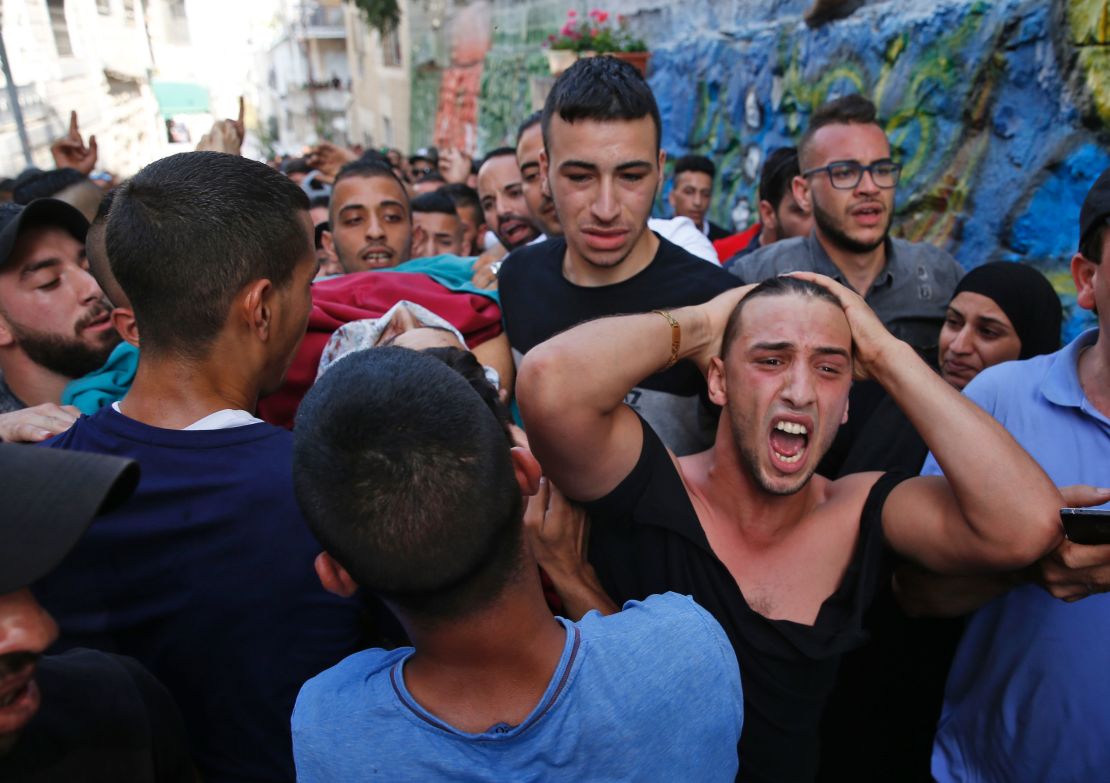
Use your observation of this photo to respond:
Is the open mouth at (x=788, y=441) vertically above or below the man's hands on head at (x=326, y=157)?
below

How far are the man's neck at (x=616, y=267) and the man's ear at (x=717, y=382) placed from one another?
1.94 ft

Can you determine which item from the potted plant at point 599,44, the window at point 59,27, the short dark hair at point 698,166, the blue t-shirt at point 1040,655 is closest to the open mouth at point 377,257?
the blue t-shirt at point 1040,655

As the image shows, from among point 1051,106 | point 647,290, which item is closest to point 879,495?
point 647,290

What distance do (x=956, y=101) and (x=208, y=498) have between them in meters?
4.41

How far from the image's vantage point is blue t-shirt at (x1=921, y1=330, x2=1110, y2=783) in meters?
1.76

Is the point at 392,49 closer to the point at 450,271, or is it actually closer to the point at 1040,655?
the point at 450,271

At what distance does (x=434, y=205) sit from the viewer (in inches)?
192

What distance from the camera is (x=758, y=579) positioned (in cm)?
179

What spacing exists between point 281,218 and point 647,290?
3.95 ft

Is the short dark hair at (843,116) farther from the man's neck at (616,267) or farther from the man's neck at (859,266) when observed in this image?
the man's neck at (616,267)

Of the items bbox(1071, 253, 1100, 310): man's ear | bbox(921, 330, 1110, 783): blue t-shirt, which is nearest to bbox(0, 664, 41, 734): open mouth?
bbox(921, 330, 1110, 783): blue t-shirt

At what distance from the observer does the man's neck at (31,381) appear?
7.73ft

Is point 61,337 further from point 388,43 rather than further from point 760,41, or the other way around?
point 388,43

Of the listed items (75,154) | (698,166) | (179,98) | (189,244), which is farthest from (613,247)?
(179,98)
